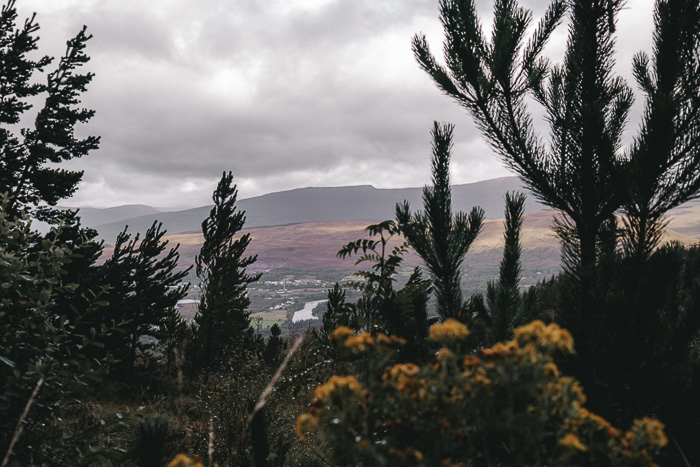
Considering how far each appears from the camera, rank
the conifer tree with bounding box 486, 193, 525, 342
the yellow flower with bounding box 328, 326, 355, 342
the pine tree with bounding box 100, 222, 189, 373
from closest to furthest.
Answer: the yellow flower with bounding box 328, 326, 355, 342 < the conifer tree with bounding box 486, 193, 525, 342 < the pine tree with bounding box 100, 222, 189, 373

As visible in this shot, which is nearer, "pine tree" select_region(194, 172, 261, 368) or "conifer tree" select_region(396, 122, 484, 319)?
"conifer tree" select_region(396, 122, 484, 319)

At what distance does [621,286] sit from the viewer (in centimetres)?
158

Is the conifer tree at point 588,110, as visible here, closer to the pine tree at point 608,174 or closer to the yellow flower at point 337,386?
the pine tree at point 608,174

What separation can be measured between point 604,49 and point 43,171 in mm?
11376

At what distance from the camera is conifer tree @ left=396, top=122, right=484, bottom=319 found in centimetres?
255

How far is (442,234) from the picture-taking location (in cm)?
257

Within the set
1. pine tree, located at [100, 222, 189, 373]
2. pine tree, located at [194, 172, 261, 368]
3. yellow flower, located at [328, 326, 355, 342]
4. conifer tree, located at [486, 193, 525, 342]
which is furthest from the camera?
pine tree, located at [194, 172, 261, 368]

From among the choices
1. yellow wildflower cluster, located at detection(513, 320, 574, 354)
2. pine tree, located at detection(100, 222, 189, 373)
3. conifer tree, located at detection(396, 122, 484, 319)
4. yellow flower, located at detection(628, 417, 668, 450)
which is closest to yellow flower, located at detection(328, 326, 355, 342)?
yellow wildflower cluster, located at detection(513, 320, 574, 354)

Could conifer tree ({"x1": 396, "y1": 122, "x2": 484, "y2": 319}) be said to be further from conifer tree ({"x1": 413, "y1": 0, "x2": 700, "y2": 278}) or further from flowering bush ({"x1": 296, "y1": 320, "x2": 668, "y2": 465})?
flowering bush ({"x1": 296, "y1": 320, "x2": 668, "y2": 465})

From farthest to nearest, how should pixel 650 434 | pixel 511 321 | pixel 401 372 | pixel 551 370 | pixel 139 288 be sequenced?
pixel 139 288 < pixel 511 321 < pixel 401 372 < pixel 551 370 < pixel 650 434

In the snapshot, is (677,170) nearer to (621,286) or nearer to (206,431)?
(621,286)

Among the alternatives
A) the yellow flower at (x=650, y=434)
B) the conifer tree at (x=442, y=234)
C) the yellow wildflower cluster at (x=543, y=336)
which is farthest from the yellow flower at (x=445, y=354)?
the conifer tree at (x=442, y=234)

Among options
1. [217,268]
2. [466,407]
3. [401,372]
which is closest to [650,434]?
[466,407]

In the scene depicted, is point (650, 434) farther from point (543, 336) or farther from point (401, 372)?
point (401, 372)
